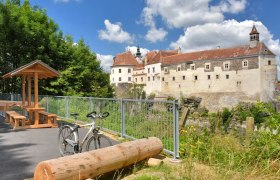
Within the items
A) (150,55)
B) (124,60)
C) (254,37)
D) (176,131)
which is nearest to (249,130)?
(176,131)

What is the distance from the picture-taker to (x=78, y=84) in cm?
2225

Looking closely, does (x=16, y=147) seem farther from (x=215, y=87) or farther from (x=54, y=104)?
(x=215, y=87)

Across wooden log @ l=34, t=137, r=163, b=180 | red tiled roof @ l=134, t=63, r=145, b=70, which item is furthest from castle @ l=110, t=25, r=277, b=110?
wooden log @ l=34, t=137, r=163, b=180

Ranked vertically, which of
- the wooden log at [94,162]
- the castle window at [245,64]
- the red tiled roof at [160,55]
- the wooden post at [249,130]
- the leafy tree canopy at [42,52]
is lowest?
the wooden log at [94,162]

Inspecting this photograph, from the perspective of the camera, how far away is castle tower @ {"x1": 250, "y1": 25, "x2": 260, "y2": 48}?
53125 mm

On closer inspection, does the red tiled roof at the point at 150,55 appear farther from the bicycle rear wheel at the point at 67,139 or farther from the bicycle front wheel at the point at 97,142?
the bicycle front wheel at the point at 97,142

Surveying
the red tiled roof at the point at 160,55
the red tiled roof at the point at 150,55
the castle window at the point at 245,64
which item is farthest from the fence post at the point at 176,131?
the red tiled roof at the point at 150,55

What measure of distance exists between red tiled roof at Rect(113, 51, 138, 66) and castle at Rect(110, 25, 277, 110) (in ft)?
31.3

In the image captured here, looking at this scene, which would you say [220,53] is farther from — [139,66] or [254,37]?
[139,66]

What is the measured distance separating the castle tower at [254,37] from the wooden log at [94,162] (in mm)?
52810

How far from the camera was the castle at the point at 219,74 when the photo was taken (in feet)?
166

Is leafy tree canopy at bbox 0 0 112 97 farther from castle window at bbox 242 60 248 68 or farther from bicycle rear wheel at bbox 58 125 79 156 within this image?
castle window at bbox 242 60 248 68

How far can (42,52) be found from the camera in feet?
71.1

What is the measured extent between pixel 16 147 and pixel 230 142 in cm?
533
